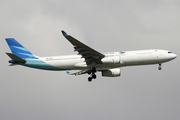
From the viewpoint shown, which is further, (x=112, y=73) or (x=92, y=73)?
(x=112, y=73)

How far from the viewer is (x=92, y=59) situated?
48406 mm

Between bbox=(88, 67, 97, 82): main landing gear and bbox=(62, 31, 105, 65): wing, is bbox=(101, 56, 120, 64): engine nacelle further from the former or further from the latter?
bbox=(88, 67, 97, 82): main landing gear

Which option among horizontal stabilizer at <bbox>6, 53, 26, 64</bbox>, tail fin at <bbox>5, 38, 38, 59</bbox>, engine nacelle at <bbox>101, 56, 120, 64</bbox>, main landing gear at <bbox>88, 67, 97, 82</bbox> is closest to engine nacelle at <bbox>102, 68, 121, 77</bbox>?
main landing gear at <bbox>88, 67, 97, 82</bbox>

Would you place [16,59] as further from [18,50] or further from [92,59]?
[92,59]

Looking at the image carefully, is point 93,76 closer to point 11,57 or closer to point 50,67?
point 50,67

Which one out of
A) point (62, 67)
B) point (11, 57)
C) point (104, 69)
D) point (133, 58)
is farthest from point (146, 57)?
point (11, 57)

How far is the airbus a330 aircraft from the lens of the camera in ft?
155

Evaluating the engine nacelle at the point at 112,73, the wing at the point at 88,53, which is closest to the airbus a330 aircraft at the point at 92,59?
the wing at the point at 88,53

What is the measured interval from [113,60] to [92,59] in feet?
11.9

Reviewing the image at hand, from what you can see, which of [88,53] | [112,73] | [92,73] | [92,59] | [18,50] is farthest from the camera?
[112,73]

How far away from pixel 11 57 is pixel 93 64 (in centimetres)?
1343

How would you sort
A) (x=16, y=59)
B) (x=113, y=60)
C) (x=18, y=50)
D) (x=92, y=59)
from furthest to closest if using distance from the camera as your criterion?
1. (x=18, y=50)
2. (x=16, y=59)
3. (x=92, y=59)
4. (x=113, y=60)

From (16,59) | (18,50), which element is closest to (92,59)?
(16,59)

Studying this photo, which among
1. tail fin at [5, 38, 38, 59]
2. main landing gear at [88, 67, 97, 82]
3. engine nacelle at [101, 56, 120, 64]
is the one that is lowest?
main landing gear at [88, 67, 97, 82]
